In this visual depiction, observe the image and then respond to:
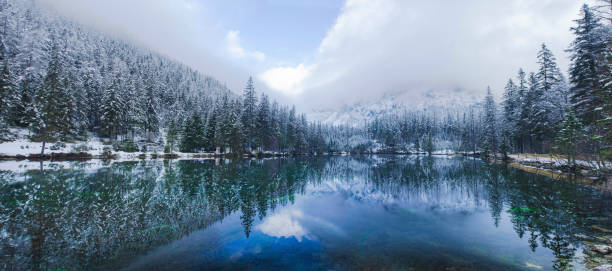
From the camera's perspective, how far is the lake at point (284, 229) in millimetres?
6984

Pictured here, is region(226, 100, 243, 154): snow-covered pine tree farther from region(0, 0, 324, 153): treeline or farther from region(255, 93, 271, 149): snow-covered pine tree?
region(255, 93, 271, 149): snow-covered pine tree

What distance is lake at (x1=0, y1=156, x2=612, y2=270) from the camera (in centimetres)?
698

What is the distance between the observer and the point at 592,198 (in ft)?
49.2

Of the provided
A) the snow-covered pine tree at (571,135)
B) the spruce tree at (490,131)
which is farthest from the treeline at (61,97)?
the spruce tree at (490,131)

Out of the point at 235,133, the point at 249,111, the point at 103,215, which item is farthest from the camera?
the point at 249,111

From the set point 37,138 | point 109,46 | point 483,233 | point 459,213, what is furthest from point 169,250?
point 109,46

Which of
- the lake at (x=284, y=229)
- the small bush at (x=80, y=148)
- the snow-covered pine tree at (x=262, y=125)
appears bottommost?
the lake at (x=284, y=229)

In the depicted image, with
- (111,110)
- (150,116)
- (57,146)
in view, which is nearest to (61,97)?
(111,110)

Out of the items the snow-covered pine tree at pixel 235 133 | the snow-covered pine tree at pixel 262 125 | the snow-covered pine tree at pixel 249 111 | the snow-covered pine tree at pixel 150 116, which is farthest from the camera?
the snow-covered pine tree at pixel 150 116

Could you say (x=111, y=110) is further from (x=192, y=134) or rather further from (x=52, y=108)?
(x=192, y=134)

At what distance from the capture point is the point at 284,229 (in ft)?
34.3

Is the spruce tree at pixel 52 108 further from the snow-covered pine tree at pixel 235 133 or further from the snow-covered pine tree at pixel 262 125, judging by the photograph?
the snow-covered pine tree at pixel 262 125

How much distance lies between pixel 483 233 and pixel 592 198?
12044 mm

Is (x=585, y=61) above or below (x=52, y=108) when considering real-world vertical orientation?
above
